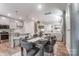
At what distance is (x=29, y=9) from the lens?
217 centimetres

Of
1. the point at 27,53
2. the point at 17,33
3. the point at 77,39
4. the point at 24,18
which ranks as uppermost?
the point at 24,18

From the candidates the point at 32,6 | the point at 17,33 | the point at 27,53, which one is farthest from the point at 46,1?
the point at 27,53

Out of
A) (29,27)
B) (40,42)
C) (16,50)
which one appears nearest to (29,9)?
(29,27)

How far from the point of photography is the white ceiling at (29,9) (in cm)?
215

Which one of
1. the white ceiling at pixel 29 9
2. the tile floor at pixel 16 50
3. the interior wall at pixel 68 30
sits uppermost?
the white ceiling at pixel 29 9

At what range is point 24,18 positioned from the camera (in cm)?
217

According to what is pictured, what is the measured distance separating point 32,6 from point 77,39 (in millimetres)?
1078

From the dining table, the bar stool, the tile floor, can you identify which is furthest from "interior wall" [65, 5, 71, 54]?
the bar stool

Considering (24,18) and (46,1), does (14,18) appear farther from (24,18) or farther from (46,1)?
(46,1)

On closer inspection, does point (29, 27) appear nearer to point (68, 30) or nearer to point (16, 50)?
point (16, 50)

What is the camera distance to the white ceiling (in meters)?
2.15

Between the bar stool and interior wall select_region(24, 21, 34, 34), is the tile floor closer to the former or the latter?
the bar stool

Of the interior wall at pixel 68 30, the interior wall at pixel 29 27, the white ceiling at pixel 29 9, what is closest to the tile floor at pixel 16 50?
the interior wall at pixel 68 30

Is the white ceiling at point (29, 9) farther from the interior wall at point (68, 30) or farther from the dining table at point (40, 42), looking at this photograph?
the dining table at point (40, 42)
